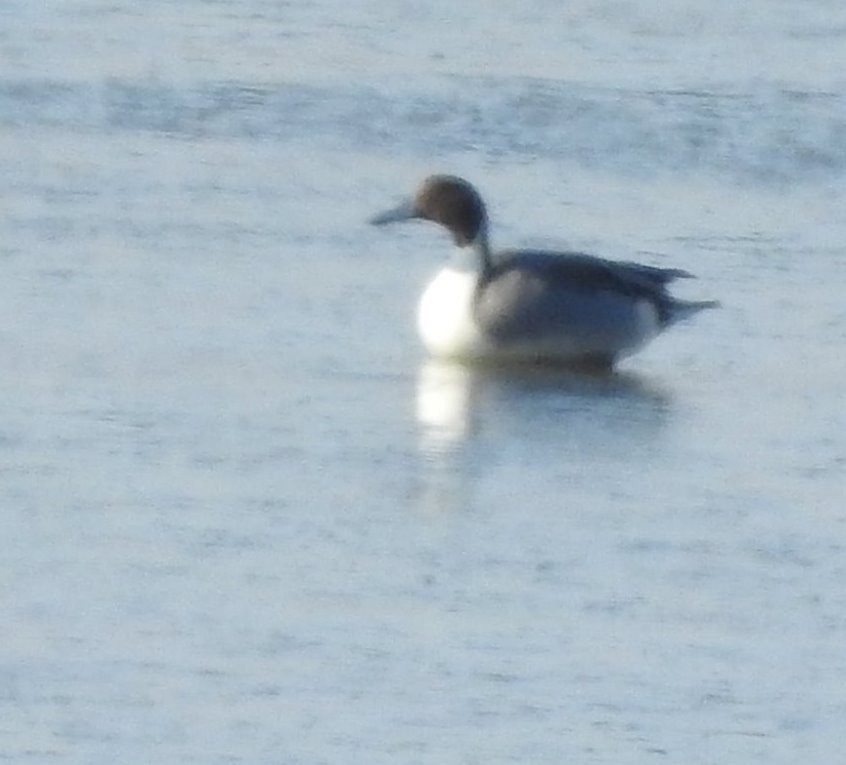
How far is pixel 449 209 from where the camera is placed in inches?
377

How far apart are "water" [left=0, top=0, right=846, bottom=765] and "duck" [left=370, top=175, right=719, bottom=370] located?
118mm

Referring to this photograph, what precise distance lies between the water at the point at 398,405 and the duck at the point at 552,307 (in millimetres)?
118

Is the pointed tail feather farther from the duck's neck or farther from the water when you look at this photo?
the duck's neck

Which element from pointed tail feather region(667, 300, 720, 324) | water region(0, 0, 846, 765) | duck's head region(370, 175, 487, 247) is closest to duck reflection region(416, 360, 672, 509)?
water region(0, 0, 846, 765)

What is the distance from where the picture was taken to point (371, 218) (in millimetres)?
9797

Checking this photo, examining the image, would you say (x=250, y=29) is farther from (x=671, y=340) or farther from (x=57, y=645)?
(x=57, y=645)

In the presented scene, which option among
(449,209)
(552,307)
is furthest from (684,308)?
(449,209)

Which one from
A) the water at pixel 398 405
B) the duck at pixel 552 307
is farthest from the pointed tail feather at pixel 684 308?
the water at pixel 398 405

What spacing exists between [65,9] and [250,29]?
0.87 meters

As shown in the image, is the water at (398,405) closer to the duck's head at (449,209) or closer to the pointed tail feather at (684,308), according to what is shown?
the pointed tail feather at (684,308)

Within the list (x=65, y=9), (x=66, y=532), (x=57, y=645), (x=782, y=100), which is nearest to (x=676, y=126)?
(x=782, y=100)

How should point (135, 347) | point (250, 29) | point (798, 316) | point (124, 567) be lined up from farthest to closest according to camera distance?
point (250, 29)
point (798, 316)
point (135, 347)
point (124, 567)

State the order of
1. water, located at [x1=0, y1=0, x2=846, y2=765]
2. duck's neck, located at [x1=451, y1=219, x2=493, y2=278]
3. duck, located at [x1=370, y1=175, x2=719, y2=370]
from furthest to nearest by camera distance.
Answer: duck's neck, located at [x1=451, y1=219, x2=493, y2=278] → duck, located at [x1=370, y1=175, x2=719, y2=370] → water, located at [x1=0, y1=0, x2=846, y2=765]

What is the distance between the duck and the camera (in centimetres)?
912
